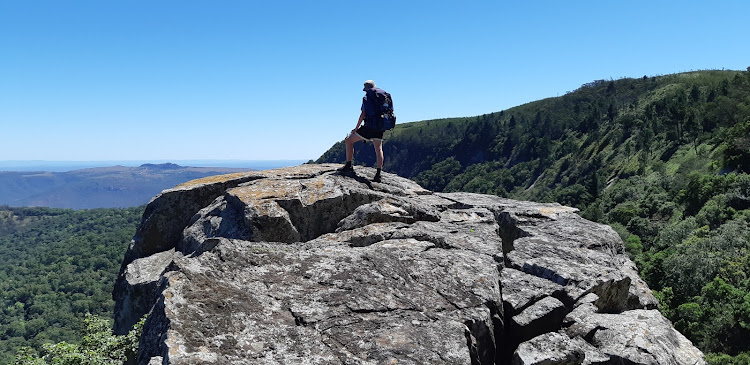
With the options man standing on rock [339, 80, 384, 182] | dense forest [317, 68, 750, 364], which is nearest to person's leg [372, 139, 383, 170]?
man standing on rock [339, 80, 384, 182]

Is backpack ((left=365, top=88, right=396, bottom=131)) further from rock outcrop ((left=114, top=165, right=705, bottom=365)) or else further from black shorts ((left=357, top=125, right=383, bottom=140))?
rock outcrop ((left=114, top=165, right=705, bottom=365))

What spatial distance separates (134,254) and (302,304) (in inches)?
425

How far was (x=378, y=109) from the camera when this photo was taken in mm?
13750

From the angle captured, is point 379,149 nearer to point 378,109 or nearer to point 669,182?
point 378,109

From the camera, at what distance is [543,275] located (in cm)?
950

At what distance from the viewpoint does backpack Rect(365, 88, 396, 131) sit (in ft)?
44.8

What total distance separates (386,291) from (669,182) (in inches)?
3575

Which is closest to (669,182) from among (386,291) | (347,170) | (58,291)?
(347,170)

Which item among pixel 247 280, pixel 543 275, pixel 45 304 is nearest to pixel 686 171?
pixel 543 275

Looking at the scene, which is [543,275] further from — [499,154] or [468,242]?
[499,154]

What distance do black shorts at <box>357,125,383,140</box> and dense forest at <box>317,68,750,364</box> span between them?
28.5 meters

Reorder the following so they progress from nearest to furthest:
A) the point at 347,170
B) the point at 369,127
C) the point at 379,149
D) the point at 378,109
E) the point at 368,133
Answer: the point at 378,109 < the point at 369,127 < the point at 368,133 < the point at 379,149 < the point at 347,170

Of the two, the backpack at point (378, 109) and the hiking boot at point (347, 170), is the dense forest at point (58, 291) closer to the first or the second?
the hiking boot at point (347, 170)

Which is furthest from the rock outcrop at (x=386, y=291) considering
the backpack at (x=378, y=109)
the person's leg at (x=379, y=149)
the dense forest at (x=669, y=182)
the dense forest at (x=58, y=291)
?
the dense forest at (x=58, y=291)
